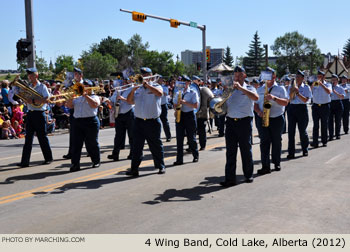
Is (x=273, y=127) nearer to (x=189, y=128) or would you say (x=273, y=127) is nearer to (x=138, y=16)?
(x=189, y=128)

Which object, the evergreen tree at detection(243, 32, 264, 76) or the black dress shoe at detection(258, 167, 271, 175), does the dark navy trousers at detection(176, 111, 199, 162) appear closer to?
the black dress shoe at detection(258, 167, 271, 175)

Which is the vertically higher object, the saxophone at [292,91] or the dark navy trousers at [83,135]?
the saxophone at [292,91]

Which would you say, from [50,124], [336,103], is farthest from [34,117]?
[336,103]

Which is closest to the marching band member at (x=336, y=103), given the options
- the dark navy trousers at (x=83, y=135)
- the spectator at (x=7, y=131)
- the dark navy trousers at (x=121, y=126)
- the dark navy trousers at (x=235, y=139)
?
the dark navy trousers at (x=121, y=126)

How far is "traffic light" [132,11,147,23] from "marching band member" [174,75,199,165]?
51.8ft

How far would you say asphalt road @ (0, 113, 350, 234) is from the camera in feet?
18.5

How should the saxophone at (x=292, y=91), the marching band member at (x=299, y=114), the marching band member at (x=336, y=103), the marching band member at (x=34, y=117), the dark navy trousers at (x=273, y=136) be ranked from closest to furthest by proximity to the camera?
the dark navy trousers at (x=273, y=136) → the marching band member at (x=34, y=117) → the saxophone at (x=292, y=91) → the marching band member at (x=299, y=114) → the marching band member at (x=336, y=103)

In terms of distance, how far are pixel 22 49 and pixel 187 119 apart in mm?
8153

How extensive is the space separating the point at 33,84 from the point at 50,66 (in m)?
75.6

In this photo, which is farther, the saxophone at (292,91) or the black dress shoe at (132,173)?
the saxophone at (292,91)

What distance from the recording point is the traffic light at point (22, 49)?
15.8 m

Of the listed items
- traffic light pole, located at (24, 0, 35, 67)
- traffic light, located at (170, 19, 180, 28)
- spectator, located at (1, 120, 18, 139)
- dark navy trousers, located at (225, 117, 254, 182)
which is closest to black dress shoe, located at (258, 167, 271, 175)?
dark navy trousers, located at (225, 117, 254, 182)

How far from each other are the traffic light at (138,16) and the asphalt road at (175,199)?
53.0 feet

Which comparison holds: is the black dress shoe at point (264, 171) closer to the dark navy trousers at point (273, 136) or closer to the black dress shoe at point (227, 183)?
the dark navy trousers at point (273, 136)
